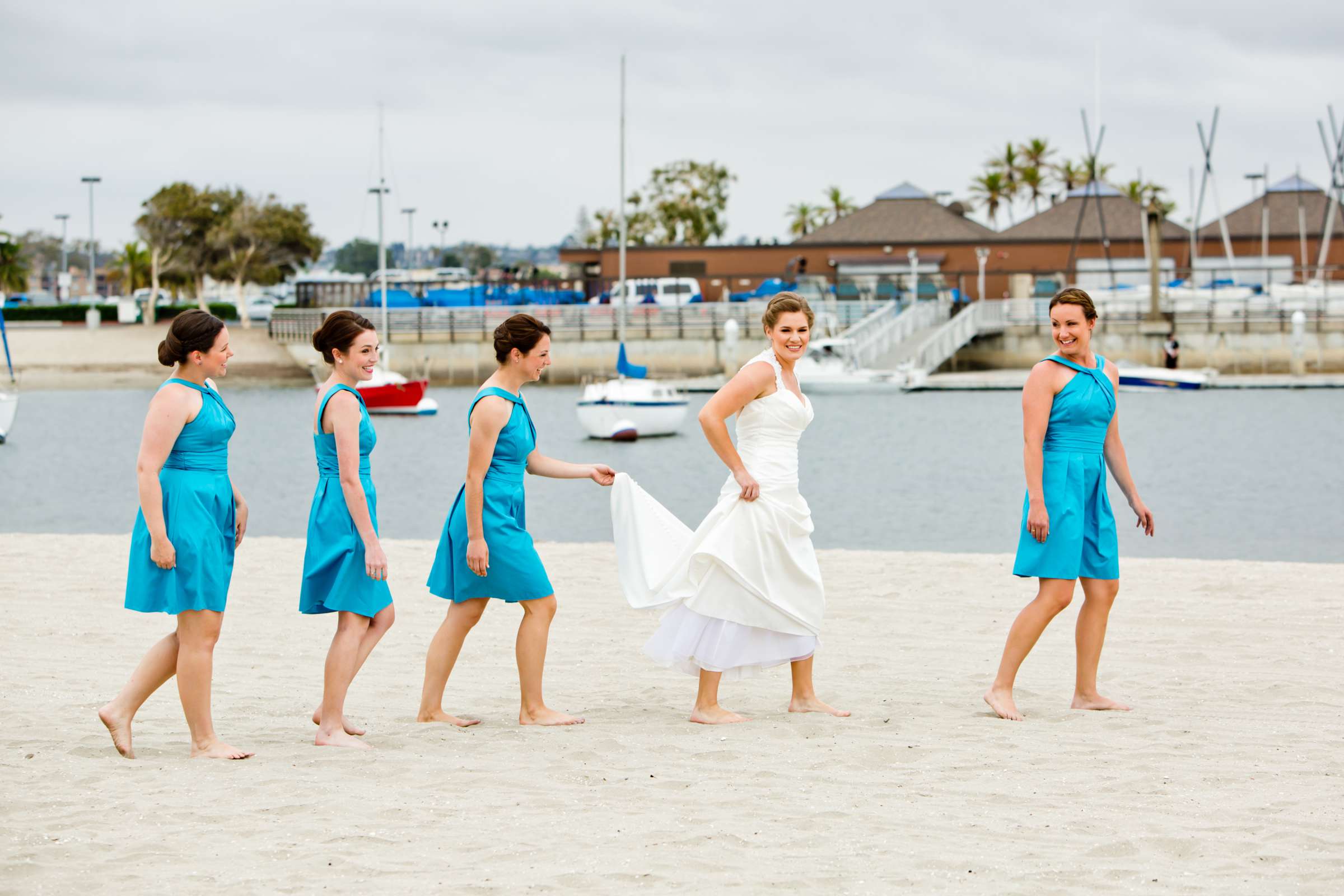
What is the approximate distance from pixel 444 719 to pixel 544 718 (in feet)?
1.40

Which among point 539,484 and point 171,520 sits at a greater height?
point 171,520

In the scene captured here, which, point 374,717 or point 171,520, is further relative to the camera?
point 374,717

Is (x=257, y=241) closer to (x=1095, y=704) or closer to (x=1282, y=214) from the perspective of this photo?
(x=1282, y=214)

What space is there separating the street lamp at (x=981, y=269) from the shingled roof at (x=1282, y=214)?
13456 mm

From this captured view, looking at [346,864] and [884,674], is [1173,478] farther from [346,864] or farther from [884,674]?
[346,864]

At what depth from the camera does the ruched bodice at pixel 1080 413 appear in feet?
20.2

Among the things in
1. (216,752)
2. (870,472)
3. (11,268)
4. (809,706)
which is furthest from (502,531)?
(11,268)

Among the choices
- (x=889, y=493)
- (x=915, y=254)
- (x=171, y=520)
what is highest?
(x=915, y=254)

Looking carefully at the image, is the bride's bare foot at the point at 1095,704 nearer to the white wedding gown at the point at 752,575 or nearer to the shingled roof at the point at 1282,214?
the white wedding gown at the point at 752,575

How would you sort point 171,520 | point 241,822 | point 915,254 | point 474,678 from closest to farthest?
point 241,822, point 171,520, point 474,678, point 915,254

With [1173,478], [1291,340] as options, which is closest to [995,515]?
[1173,478]

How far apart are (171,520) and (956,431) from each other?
37.5 m

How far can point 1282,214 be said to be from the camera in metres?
76.6

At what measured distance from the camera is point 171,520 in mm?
5305
